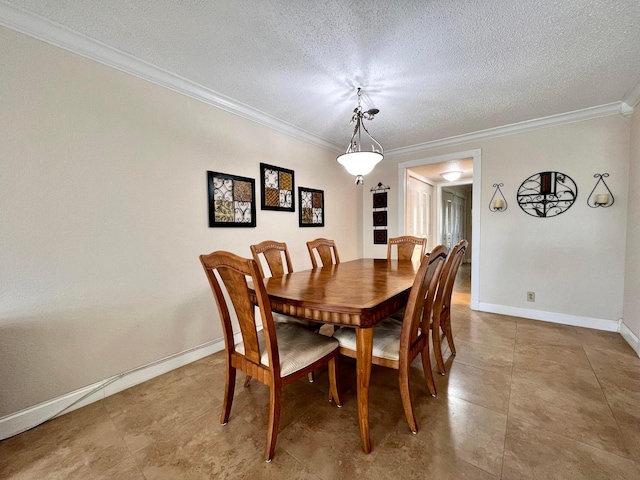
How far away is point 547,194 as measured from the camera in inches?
119

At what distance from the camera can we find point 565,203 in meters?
2.93

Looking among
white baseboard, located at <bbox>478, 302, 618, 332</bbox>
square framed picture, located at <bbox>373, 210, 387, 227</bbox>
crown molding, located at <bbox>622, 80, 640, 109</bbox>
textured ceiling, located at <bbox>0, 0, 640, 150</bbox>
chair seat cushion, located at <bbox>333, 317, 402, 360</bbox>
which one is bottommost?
white baseboard, located at <bbox>478, 302, 618, 332</bbox>

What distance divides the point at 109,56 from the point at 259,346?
2.21 meters

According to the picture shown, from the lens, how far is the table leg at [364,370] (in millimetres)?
1265

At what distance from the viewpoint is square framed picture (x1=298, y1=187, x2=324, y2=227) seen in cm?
338

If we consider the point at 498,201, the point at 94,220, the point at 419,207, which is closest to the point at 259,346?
the point at 94,220

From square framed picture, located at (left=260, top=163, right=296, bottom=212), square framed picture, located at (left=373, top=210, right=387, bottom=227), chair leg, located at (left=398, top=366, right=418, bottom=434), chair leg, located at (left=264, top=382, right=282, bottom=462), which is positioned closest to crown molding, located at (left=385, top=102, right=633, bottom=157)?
square framed picture, located at (left=373, top=210, right=387, bottom=227)

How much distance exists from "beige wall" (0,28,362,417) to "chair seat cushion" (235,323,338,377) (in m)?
1.02

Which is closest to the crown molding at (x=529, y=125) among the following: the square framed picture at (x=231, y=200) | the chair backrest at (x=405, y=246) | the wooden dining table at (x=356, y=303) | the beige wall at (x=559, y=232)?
the beige wall at (x=559, y=232)

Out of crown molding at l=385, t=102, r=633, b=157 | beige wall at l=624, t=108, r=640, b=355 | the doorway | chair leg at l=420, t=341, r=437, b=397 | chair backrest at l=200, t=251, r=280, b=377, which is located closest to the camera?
chair backrest at l=200, t=251, r=280, b=377

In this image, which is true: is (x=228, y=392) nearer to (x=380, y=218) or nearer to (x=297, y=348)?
(x=297, y=348)

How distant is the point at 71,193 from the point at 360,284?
1.97m

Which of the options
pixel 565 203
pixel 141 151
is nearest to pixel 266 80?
pixel 141 151

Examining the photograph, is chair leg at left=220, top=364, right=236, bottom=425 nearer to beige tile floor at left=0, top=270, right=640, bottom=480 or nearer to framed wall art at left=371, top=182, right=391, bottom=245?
beige tile floor at left=0, top=270, right=640, bottom=480
